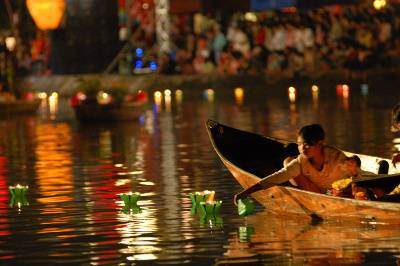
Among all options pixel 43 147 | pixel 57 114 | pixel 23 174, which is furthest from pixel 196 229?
pixel 57 114

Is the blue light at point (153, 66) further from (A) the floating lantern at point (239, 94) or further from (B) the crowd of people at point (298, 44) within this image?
(A) the floating lantern at point (239, 94)

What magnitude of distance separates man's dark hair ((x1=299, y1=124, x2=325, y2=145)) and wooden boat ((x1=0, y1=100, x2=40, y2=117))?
23.5 m

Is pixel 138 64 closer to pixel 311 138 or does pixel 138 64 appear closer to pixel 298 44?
pixel 298 44

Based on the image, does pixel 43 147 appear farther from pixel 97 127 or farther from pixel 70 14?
pixel 70 14

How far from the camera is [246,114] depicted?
114 ft

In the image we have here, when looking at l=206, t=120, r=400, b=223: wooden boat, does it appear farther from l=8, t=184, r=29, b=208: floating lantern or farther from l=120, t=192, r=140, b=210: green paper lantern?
l=8, t=184, r=29, b=208: floating lantern

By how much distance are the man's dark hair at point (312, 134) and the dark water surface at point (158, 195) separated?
815 mm

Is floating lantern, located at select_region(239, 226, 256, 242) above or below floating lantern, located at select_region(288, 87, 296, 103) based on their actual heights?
above

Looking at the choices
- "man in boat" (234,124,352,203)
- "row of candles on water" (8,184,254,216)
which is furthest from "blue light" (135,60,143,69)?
"man in boat" (234,124,352,203)

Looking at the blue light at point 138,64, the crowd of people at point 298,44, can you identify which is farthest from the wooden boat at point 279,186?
the blue light at point 138,64

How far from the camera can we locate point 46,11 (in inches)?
1662

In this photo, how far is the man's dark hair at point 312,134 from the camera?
48.6 ft

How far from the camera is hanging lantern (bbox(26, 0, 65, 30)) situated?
41688mm

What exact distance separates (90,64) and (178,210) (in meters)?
31.1
